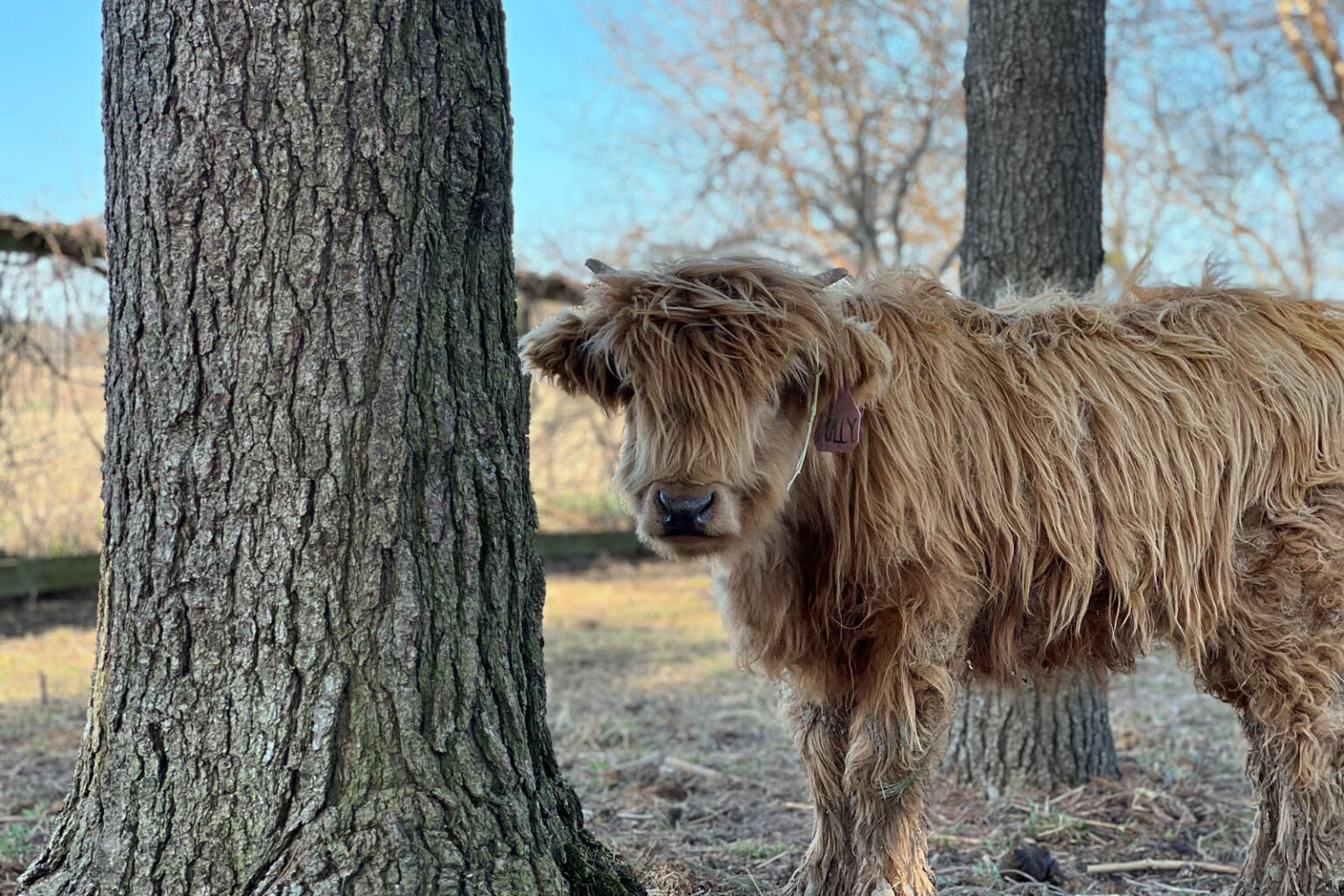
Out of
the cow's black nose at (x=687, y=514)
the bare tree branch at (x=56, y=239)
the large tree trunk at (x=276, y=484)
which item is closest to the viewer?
the large tree trunk at (x=276, y=484)

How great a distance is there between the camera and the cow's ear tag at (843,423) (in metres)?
2.84

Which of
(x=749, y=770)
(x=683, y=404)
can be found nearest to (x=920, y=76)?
(x=749, y=770)

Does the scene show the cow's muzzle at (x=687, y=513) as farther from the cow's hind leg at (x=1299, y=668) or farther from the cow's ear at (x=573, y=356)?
the cow's hind leg at (x=1299, y=668)

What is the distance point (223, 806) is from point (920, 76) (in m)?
12.4

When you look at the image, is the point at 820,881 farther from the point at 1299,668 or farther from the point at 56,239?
the point at 56,239

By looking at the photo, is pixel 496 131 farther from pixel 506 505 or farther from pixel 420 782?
pixel 420 782

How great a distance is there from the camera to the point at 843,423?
2.84m

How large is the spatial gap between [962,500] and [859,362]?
0.53 metres

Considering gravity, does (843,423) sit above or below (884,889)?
above

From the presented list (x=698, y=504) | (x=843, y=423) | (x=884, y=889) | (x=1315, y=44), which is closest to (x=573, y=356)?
(x=698, y=504)

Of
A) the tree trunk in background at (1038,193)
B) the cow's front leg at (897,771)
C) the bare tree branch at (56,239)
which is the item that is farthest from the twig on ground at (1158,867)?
the bare tree branch at (56,239)

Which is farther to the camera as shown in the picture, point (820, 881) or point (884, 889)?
point (820, 881)

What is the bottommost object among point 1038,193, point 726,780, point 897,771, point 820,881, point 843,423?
point 726,780

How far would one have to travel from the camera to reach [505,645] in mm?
2416
